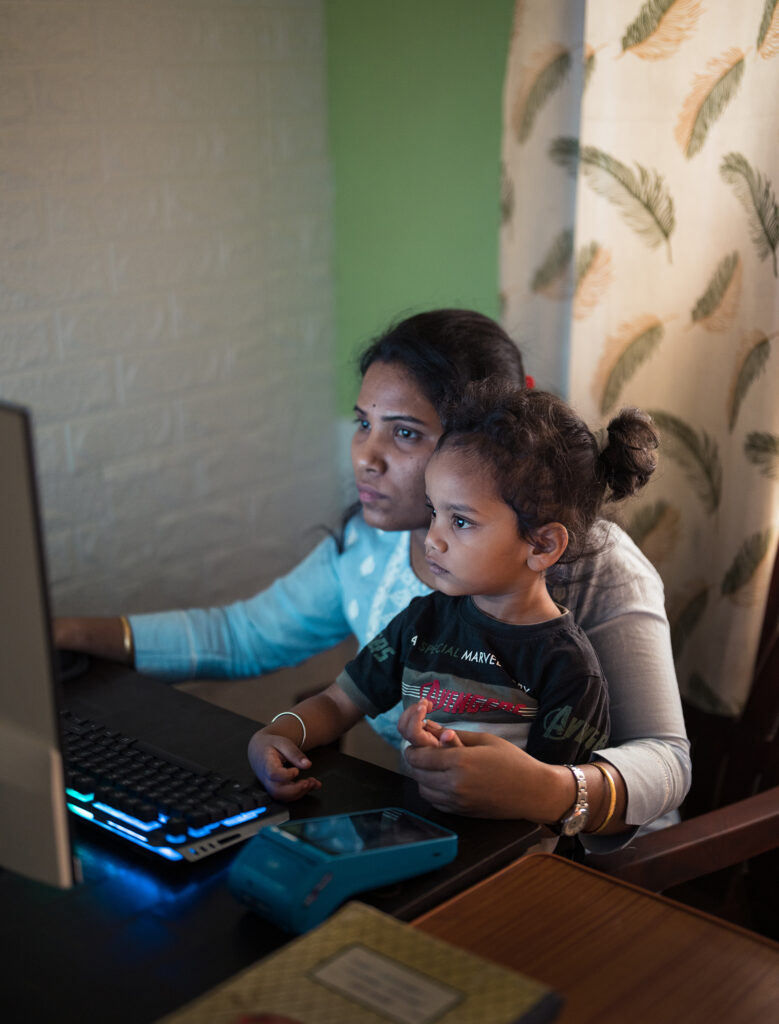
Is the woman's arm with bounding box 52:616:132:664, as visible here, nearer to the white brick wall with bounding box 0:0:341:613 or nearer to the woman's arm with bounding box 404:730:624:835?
the white brick wall with bounding box 0:0:341:613

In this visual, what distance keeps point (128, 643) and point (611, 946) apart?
93cm

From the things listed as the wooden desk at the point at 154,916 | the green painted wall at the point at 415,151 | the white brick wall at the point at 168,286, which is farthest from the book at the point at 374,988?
the green painted wall at the point at 415,151

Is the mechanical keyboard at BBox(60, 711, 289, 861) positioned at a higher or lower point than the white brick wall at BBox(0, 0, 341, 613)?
lower

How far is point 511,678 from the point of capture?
1140 mm

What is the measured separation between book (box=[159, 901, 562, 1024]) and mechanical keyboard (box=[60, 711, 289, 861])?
27 centimetres

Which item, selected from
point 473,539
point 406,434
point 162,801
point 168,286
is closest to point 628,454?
point 473,539

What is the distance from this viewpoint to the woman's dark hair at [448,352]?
1.40 metres

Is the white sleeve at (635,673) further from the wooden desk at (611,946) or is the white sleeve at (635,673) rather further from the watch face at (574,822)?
the wooden desk at (611,946)

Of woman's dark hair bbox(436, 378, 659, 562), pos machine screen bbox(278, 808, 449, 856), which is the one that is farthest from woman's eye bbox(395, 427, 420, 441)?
pos machine screen bbox(278, 808, 449, 856)

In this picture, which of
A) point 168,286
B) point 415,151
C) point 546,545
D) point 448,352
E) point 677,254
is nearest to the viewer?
point 546,545

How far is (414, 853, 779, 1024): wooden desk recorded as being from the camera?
30.7 inches

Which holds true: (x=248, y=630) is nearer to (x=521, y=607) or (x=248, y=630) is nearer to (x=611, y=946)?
(x=521, y=607)

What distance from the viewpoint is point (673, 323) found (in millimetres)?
1672

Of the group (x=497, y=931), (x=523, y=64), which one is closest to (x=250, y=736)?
(x=497, y=931)
